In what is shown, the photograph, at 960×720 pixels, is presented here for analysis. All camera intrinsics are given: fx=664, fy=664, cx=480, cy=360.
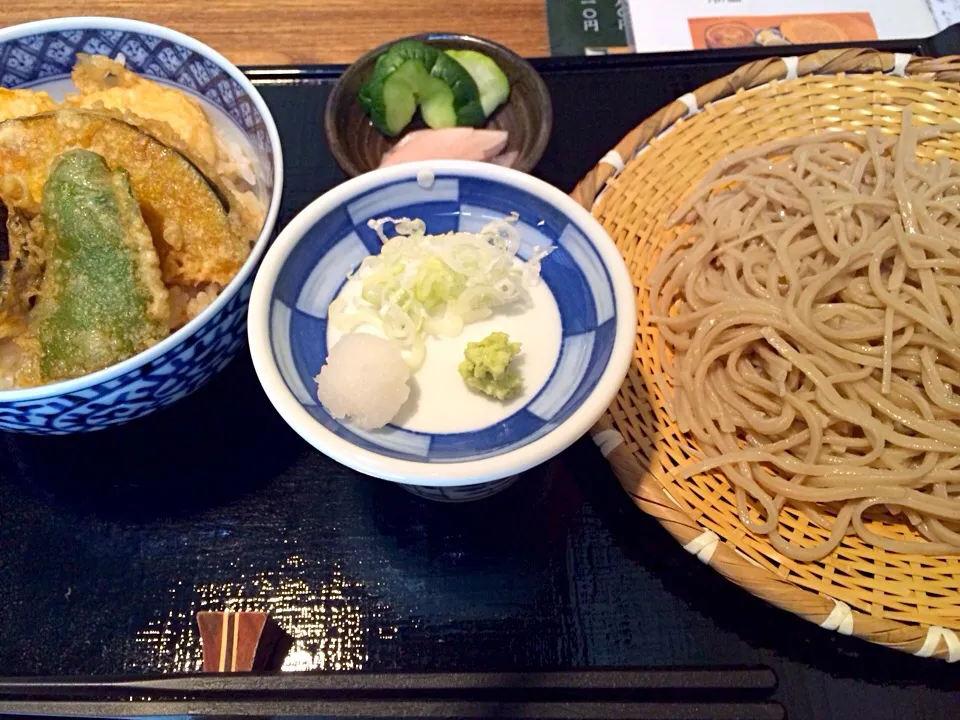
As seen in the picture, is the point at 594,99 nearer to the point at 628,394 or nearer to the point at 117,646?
the point at 628,394

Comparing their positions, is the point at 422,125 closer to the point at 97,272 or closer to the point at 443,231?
the point at 443,231

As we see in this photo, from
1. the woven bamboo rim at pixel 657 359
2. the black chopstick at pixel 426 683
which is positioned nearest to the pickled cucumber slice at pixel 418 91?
the woven bamboo rim at pixel 657 359

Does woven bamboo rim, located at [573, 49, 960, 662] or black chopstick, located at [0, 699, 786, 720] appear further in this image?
woven bamboo rim, located at [573, 49, 960, 662]

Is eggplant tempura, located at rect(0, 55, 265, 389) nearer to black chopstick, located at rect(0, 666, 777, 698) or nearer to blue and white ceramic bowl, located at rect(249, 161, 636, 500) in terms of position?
blue and white ceramic bowl, located at rect(249, 161, 636, 500)

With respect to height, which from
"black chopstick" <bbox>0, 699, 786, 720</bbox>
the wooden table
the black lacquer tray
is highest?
the wooden table

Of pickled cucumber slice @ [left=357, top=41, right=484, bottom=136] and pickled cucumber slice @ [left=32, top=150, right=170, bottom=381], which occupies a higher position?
pickled cucumber slice @ [left=357, top=41, right=484, bottom=136]

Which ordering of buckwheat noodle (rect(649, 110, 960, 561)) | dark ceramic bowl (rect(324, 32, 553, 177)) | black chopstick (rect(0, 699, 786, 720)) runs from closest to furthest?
1. black chopstick (rect(0, 699, 786, 720))
2. buckwheat noodle (rect(649, 110, 960, 561))
3. dark ceramic bowl (rect(324, 32, 553, 177))

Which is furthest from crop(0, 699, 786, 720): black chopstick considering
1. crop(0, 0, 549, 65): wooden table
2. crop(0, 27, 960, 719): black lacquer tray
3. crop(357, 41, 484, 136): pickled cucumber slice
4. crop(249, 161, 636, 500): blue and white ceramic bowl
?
crop(0, 0, 549, 65): wooden table
